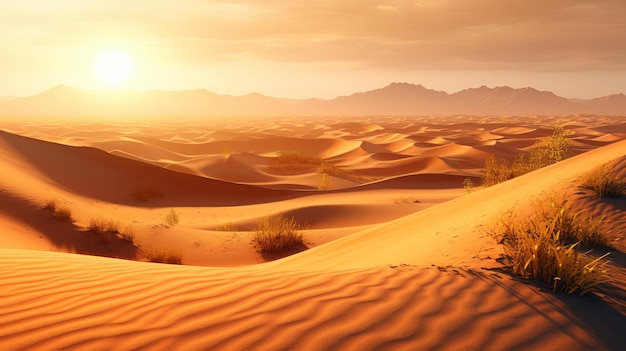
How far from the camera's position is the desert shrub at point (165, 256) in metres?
8.49

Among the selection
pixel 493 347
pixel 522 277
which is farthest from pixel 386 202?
pixel 493 347

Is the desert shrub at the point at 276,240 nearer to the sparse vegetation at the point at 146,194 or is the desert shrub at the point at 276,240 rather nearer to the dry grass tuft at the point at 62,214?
the dry grass tuft at the point at 62,214

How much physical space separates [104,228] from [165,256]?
1.97 meters

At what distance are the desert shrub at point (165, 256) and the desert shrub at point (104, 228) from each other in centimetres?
116

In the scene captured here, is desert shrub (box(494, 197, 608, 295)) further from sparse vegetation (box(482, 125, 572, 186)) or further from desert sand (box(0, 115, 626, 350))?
sparse vegetation (box(482, 125, 572, 186))

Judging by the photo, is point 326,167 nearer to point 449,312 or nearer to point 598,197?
point 598,197

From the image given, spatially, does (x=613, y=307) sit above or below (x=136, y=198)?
above

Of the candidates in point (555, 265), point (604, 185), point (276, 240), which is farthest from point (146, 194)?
point (555, 265)

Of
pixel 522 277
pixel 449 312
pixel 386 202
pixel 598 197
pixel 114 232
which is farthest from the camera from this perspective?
pixel 386 202

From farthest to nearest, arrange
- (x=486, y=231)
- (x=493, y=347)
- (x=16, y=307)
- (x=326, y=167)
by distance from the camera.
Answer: (x=326, y=167) → (x=486, y=231) → (x=16, y=307) → (x=493, y=347)

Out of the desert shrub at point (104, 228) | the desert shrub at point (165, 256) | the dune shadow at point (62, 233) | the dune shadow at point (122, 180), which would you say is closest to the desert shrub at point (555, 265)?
the desert shrub at point (165, 256)

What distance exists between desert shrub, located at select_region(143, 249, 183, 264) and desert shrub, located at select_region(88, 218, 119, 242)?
116 centimetres

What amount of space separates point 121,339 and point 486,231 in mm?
4402

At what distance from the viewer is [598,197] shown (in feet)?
21.4
